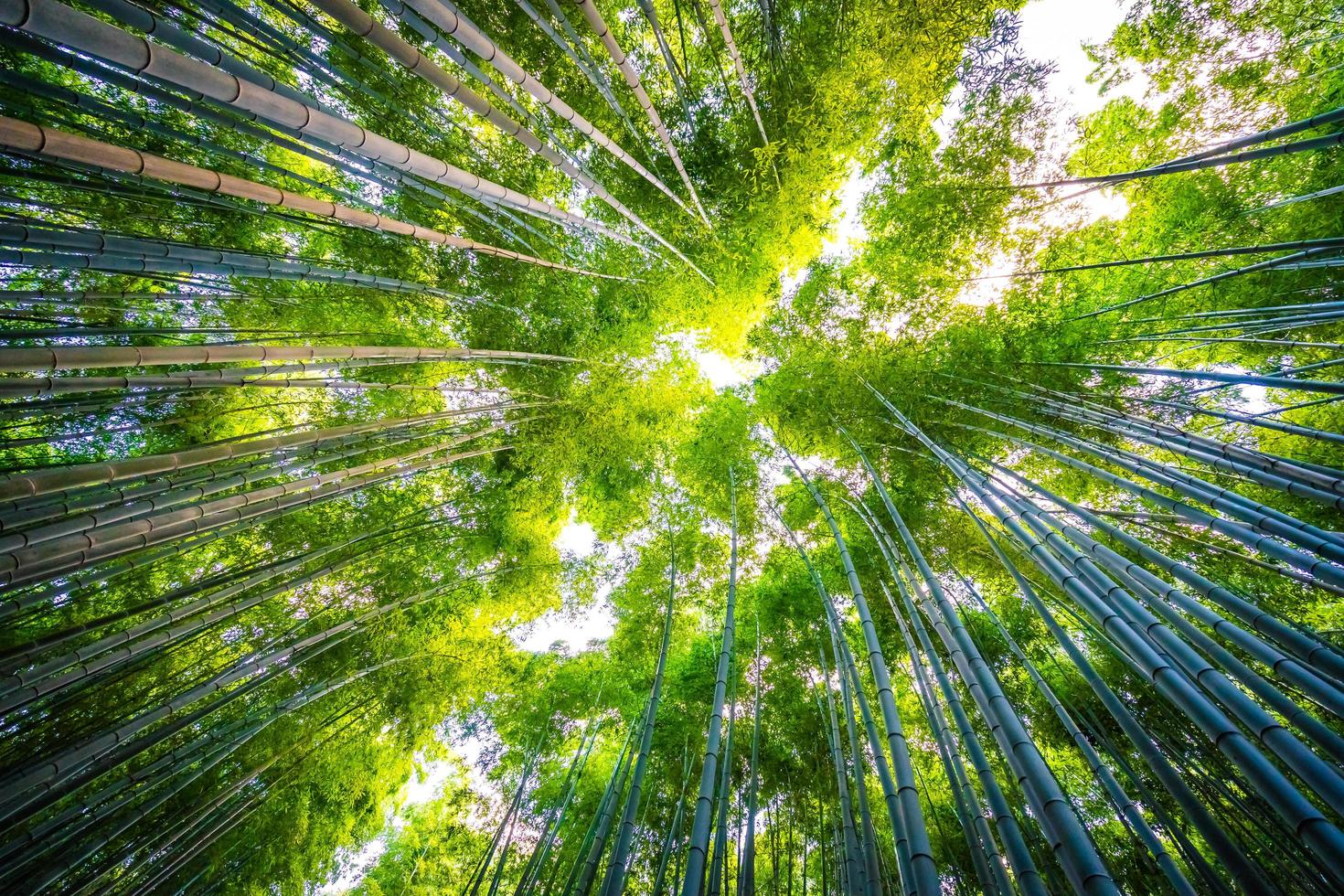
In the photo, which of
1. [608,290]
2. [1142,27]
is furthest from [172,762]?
[1142,27]

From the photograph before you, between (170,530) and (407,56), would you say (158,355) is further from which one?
(407,56)

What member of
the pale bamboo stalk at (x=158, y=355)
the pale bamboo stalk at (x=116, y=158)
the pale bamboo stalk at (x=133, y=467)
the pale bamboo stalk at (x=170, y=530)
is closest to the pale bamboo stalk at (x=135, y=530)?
the pale bamboo stalk at (x=170, y=530)

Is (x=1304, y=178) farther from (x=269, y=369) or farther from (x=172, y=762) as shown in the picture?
(x=172, y=762)

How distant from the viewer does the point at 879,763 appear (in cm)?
203

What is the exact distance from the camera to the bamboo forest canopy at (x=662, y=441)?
1996mm

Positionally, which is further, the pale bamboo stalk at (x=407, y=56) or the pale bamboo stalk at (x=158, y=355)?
the pale bamboo stalk at (x=158, y=355)

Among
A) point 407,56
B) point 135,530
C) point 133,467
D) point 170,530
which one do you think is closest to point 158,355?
point 133,467

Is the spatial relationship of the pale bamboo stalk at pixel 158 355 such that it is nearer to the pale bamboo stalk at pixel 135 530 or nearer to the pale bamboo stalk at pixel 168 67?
the pale bamboo stalk at pixel 135 530

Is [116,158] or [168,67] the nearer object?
[168,67]

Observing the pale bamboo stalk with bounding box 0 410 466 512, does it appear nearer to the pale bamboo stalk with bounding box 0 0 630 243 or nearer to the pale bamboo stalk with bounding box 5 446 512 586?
the pale bamboo stalk with bounding box 5 446 512 586

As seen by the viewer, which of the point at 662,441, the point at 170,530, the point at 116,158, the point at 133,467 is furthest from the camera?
the point at 662,441

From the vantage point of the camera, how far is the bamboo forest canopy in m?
2.00

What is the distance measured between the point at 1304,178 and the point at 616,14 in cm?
549

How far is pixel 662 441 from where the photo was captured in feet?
19.9
